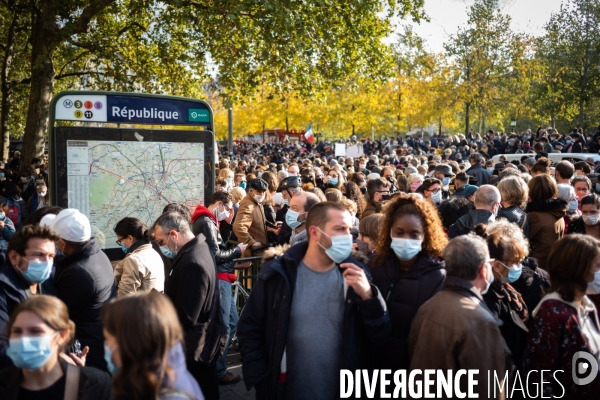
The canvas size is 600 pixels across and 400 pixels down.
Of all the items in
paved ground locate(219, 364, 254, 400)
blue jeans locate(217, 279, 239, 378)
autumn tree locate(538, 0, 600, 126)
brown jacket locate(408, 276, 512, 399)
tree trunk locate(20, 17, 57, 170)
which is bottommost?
paved ground locate(219, 364, 254, 400)

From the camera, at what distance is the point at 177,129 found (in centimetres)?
790

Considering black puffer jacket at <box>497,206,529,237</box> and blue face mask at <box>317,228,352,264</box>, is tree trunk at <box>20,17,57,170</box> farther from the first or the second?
blue face mask at <box>317,228,352,264</box>

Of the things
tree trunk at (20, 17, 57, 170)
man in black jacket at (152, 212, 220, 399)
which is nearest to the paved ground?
man in black jacket at (152, 212, 220, 399)

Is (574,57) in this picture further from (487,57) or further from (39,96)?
(39,96)

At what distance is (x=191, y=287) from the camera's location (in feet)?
15.7

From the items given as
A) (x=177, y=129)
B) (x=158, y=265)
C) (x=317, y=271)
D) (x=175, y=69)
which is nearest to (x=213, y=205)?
(x=177, y=129)

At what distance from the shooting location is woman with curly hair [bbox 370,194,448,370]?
387 cm

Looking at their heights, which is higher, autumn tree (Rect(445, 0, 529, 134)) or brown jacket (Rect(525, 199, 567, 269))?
autumn tree (Rect(445, 0, 529, 134))

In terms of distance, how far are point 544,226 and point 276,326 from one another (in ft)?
13.0

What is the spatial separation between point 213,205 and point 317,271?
12.5 feet

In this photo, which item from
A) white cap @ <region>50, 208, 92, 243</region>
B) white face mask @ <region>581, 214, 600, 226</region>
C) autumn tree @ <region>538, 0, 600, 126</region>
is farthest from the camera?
autumn tree @ <region>538, 0, 600, 126</region>

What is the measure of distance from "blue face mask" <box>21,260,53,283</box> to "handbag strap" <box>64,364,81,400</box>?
3.64 ft

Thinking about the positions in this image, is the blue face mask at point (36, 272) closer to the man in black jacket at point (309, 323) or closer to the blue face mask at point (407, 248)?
the man in black jacket at point (309, 323)

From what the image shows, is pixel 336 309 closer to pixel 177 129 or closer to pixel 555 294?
pixel 555 294
